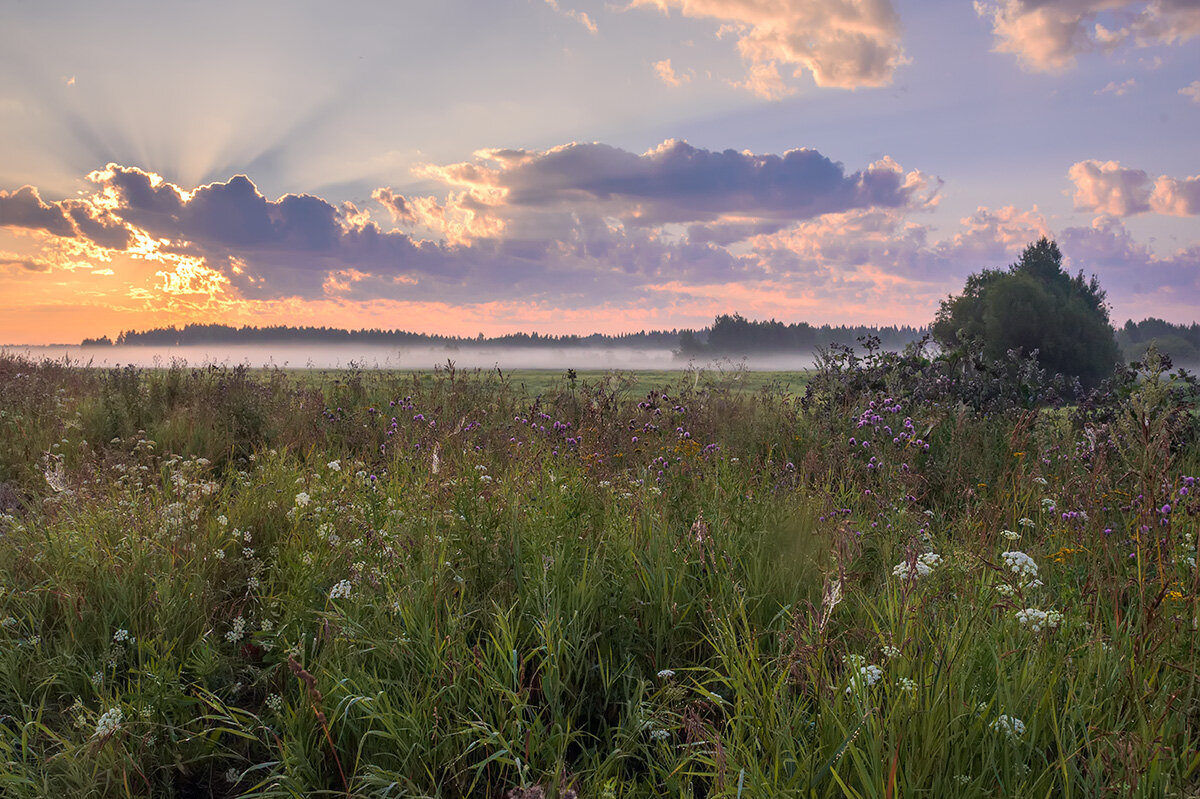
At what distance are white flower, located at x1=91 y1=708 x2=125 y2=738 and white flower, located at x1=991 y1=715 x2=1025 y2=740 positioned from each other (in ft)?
10.9

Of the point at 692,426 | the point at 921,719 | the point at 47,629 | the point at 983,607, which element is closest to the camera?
the point at 921,719

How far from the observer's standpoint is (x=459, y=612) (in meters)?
3.21

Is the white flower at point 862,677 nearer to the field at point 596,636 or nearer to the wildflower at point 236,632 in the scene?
the field at point 596,636

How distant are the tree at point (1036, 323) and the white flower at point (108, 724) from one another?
40276 millimetres

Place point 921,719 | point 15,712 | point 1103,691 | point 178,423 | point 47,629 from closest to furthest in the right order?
1. point 921,719
2. point 1103,691
3. point 15,712
4. point 47,629
5. point 178,423

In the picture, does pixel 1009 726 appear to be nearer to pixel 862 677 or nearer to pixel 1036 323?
pixel 862 677

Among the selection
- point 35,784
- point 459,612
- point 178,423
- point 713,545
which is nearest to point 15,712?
point 35,784

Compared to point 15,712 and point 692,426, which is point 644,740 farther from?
point 692,426

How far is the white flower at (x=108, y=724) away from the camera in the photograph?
2.70 metres

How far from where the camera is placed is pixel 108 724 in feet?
9.14

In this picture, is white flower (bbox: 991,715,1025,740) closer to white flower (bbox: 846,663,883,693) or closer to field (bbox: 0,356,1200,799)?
field (bbox: 0,356,1200,799)

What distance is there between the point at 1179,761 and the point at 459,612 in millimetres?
2832

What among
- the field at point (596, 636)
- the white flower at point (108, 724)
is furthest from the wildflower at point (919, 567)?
the white flower at point (108, 724)

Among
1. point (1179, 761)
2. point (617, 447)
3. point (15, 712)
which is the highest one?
point (617, 447)
